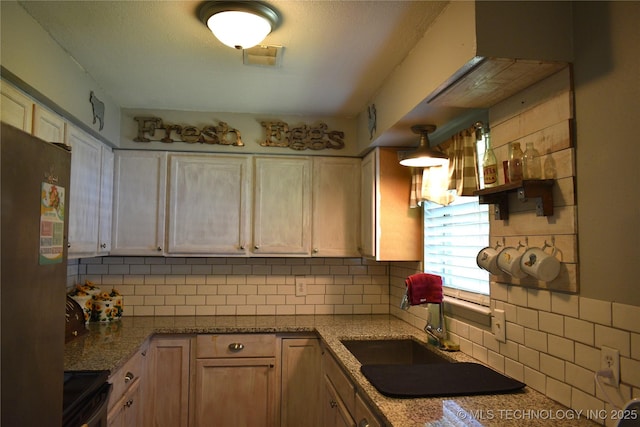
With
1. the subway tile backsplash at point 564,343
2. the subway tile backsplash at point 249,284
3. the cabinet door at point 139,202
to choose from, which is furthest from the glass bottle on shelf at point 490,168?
the cabinet door at point 139,202

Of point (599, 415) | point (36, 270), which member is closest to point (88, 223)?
point (36, 270)

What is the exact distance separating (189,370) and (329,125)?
75.2 inches

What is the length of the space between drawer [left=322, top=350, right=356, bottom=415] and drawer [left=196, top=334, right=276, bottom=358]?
376 mm

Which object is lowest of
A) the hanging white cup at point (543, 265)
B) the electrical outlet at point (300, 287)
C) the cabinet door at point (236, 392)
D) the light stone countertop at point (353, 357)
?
the cabinet door at point (236, 392)

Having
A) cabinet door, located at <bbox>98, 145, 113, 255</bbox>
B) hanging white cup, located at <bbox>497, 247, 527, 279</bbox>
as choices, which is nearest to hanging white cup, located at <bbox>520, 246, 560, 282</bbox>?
hanging white cup, located at <bbox>497, 247, 527, 279</bbox>

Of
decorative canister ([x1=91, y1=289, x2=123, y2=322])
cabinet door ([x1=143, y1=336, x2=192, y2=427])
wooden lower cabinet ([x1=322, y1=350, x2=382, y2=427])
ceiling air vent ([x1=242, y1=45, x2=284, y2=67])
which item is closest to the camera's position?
wooden lower cabinet ([x1=322, y1=350, x2=382, y2=427])

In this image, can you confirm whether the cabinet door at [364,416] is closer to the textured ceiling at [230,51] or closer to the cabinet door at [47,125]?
the textured ceiling at [230,51]

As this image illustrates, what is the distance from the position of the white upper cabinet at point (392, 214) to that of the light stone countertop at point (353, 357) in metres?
0.50

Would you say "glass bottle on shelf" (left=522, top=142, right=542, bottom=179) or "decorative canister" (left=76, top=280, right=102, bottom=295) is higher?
"glass bottle on shelf" (left=522, top=142, right=542, bottom=179)

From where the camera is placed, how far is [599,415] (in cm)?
130

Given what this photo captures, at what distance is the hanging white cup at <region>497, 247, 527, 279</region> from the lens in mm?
1593

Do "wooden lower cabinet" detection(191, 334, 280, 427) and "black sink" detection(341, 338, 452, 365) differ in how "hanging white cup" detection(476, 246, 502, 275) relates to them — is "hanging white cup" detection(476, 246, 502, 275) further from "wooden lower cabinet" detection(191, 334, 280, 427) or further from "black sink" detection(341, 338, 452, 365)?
"wooden lower cabinet" detection(191, 334, 280, 427)

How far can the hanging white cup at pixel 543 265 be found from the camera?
1.46 metres

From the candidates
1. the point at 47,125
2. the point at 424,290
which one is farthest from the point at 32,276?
the point at 424,290
